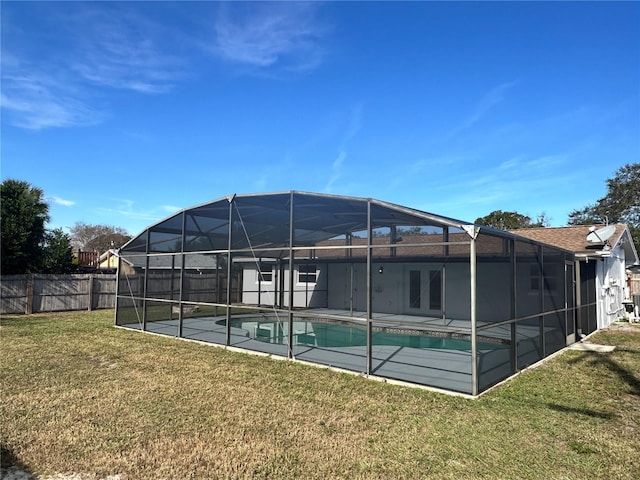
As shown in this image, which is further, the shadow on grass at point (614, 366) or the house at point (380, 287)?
the house at point (380, 287)

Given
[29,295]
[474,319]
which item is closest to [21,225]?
[29,295]

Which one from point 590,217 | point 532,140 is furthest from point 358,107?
point 590,217

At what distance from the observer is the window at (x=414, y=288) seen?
606 inches

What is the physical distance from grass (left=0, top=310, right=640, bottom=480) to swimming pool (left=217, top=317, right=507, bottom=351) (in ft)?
9.41

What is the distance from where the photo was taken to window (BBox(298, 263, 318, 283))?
18219 mm

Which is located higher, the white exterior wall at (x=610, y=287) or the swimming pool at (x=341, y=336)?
the white exterior wall at (x=610, y=287)

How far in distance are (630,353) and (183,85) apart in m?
13.7

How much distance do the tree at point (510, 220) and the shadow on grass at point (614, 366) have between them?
3428 cm

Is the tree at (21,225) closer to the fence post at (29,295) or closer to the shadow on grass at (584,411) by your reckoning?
the fence post at (29,295)

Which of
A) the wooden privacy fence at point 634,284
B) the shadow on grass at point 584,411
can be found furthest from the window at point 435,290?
the wooden privacy fence at point 634,284

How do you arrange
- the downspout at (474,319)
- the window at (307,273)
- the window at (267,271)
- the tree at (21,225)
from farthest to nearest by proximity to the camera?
the window at (267,271), the window at (307,273), the tree at (21,225), the downspout at (474,319)

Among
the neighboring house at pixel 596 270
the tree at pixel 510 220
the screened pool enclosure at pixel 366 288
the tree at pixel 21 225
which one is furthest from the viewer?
the tree at pixel 510 220

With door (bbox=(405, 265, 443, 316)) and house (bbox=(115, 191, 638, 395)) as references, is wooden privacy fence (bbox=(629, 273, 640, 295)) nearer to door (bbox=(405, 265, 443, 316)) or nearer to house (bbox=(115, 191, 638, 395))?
house (bbox=(115, 191, 638, 395))

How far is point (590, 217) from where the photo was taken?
121 feet
